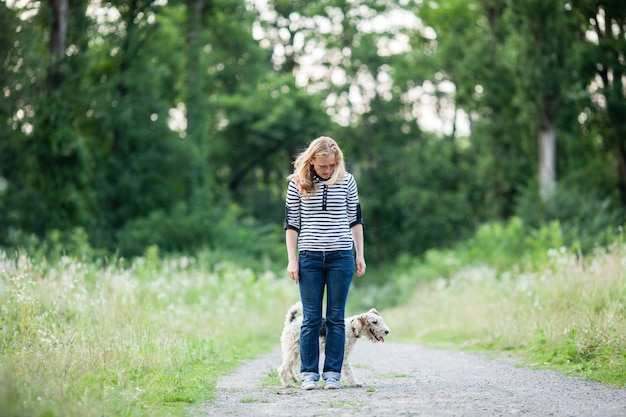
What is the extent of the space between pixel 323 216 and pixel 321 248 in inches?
12.4

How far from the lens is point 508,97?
35.4 m

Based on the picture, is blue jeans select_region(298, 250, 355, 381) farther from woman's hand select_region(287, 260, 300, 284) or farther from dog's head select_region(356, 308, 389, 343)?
dog's head select_region(356, 308, 389, 343)

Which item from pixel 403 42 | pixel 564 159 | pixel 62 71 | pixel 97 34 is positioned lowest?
pixel 564 159

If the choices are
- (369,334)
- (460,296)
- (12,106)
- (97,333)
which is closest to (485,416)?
(369,334)

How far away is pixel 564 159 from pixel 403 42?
18.6 meters

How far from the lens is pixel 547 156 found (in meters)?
29.9

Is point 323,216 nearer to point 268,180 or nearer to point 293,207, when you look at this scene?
point 293,207

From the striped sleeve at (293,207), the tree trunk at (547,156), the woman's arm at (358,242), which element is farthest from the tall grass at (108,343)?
the tree trunk at (547,156)

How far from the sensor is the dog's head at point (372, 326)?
8.46 m

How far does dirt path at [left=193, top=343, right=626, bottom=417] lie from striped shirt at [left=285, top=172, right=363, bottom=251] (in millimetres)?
1409

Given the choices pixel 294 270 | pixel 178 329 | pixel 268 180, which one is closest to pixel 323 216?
pixel 294 270

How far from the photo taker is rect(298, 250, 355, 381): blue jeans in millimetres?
8133

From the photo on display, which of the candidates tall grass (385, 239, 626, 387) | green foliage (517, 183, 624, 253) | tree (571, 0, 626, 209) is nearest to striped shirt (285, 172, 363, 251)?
tall grass (385, 239, 626, 387)

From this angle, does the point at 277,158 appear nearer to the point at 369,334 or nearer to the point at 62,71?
the point at 62,71
